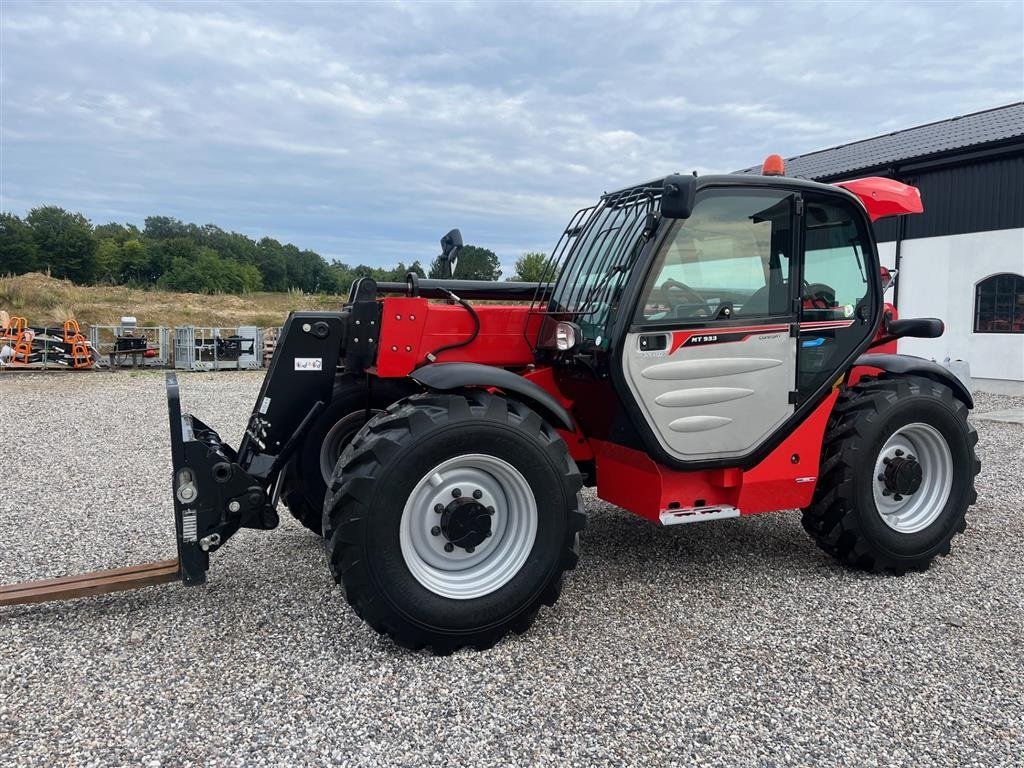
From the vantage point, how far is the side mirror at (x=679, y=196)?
3527mm

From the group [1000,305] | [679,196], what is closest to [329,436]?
[679,196]

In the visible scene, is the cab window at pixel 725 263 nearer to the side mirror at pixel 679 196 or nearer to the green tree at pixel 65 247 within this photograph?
the side mirror at pixel 679 196

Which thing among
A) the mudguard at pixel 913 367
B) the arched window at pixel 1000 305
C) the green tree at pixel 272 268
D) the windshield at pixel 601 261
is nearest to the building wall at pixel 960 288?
the arched window at pixel 1000 305

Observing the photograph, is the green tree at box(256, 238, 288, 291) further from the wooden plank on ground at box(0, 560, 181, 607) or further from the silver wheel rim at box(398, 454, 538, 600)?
the silver wheel rim at box(398, 454, 538, 600)

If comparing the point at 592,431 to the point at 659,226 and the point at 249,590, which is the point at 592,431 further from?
the point at 249,590

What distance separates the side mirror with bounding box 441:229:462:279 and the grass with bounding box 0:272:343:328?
2046cm

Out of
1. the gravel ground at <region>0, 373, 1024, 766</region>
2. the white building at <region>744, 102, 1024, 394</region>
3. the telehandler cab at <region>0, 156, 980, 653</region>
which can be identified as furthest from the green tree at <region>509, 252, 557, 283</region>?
the white building at <region>744, 102, 1024, 394</region>

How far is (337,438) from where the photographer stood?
4.76 metres

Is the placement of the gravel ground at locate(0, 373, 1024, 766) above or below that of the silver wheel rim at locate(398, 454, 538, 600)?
below

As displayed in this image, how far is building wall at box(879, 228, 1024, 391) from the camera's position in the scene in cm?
1577

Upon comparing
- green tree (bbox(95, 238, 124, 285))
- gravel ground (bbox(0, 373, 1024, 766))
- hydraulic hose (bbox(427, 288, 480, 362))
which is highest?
green tree (bbox(95, 238, 124, 285))

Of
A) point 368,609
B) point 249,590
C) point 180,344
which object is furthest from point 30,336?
point 368,609

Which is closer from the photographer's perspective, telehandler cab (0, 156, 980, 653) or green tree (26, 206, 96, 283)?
telehandler cab (0, 156, 980, 653)

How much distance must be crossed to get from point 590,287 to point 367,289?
49.7 inches
